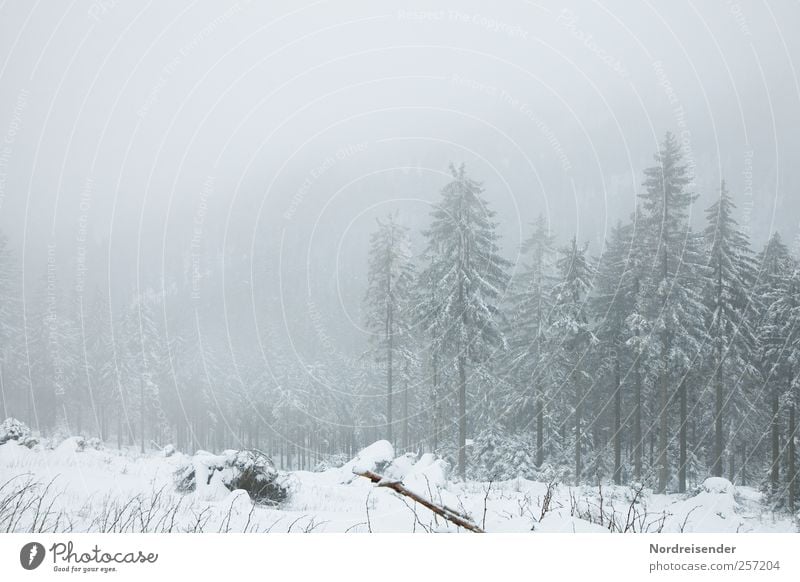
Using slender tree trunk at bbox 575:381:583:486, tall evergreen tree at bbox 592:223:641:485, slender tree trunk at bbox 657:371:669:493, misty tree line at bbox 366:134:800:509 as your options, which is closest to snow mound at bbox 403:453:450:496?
misty tree line at bbox 366:134:800:509

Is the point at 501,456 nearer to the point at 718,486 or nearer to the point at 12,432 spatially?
the point at 718,486

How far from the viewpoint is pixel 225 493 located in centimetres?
762

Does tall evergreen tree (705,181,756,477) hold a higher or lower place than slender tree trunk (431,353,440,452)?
higher

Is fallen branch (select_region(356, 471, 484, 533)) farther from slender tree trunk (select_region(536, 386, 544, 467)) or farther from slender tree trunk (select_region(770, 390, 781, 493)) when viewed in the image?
slender tree trunk (select_region(536, 386, 544, 467))

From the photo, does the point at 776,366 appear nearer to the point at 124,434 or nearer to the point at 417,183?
the point at 124,434

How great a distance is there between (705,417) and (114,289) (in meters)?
160

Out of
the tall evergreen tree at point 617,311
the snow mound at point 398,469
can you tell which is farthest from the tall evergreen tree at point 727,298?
the snow mound at point 398,469

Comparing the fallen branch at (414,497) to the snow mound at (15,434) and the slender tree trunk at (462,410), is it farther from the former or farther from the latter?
the snow mound at (15,434)
